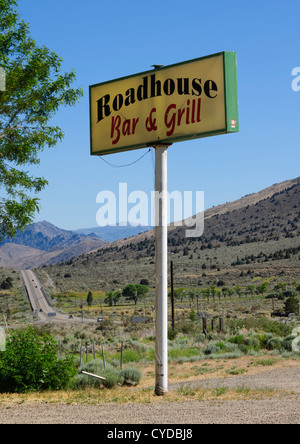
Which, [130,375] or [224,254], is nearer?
[130,375]

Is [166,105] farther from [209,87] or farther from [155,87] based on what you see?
[209,87]

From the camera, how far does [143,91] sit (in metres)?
14.6

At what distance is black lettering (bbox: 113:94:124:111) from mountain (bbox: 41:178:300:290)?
86.6 meters

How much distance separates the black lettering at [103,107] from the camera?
15.4 meters

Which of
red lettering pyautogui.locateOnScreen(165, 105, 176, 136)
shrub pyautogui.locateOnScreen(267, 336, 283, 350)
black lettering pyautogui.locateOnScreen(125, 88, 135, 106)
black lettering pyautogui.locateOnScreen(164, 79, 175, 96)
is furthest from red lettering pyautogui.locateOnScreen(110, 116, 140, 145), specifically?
shrub pyautogui.locateOnScreen(267, 336, 283, 350)

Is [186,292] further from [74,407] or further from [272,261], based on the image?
[74,407]

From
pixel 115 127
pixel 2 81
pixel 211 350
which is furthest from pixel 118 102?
pixel 211 350

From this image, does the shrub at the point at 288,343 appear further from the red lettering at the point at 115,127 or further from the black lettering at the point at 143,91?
the black lettering at the point at 143,91

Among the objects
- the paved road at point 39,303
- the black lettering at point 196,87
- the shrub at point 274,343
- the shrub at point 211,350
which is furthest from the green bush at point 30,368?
the paved road at point 39,303

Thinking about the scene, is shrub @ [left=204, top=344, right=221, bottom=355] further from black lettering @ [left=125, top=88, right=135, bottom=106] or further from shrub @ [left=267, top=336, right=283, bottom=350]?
black lettering @ [left=125, top=88, right=135, bottom=106]

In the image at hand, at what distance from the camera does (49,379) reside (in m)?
14.8

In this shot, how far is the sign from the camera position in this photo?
1334cm

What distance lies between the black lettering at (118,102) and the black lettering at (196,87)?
2.18 m

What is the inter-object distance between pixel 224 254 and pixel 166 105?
4773 inches
